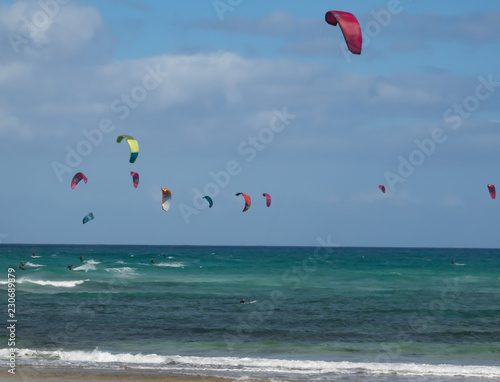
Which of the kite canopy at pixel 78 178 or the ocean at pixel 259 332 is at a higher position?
the kite canopy at pixel 78 178

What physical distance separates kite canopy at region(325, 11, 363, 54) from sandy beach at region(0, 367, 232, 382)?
8.64m

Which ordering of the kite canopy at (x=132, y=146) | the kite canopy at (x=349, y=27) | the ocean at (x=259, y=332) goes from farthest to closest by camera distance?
the kite canopy at (x=132, y=146) < the kite canopy at (x=349, y=27) < the ocean at (x=259, y=332)

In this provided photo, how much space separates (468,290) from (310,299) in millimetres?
12941

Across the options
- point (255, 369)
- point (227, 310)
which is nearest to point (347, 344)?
point (255, 369)

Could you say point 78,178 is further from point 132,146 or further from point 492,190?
point 492,190

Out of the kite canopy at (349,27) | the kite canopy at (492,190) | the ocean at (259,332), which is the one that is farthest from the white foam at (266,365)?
the kite canopy at (492,190)

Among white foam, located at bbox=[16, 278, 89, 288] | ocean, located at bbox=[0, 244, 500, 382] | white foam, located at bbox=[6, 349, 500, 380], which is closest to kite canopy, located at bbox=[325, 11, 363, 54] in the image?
white foam, located at bbox=[6, 349, 500, 380]

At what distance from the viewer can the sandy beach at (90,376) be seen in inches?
543

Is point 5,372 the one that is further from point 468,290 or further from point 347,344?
point 468,290

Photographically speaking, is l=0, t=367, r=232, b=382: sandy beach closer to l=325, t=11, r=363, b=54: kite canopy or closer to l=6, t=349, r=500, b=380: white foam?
l=6, t=349, r=500, b=380: white foam

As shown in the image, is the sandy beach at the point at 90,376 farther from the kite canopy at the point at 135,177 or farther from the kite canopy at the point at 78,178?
the kite canopy at the point at 78,178

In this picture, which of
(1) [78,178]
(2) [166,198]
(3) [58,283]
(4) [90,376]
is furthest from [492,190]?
(3) [58,283]

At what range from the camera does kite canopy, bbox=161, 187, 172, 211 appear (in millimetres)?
30230

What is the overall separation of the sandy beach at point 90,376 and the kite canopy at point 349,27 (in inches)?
340
